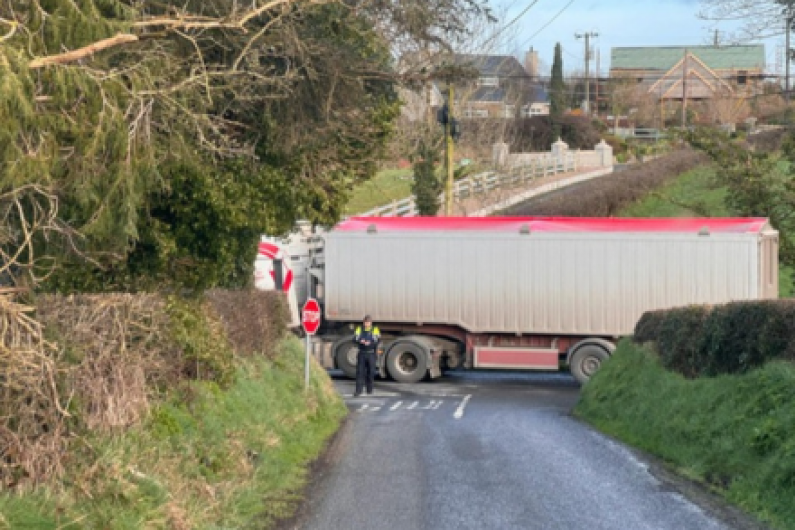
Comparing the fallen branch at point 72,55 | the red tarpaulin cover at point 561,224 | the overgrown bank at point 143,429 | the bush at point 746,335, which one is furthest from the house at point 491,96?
the fallen branch at point 72,55

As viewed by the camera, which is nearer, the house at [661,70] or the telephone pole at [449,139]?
the telephone pole at [449,139]

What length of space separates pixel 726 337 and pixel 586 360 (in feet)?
46.1

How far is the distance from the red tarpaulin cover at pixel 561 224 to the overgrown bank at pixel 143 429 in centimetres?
1503

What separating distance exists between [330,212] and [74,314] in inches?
236

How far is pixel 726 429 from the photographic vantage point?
12820 mm

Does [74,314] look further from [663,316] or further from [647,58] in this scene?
[647,58]

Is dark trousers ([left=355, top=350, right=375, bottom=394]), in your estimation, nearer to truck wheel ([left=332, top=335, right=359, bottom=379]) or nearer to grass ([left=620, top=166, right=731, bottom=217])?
truck wheel ([left=332, top=335, right=359, bottom=379])

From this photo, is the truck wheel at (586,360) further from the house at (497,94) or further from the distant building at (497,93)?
the house at (497,94)

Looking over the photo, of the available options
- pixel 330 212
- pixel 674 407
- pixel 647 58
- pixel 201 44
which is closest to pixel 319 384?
pixel 330 212

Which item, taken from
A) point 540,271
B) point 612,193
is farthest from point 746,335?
point 612,193

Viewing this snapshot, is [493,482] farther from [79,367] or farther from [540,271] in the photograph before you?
[540,271]

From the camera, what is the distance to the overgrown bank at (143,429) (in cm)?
833

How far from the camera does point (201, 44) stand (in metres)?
12.0

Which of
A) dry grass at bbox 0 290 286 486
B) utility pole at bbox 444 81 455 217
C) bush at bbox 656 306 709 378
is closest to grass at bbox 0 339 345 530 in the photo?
dry grass at bbox 0 290 286 486
